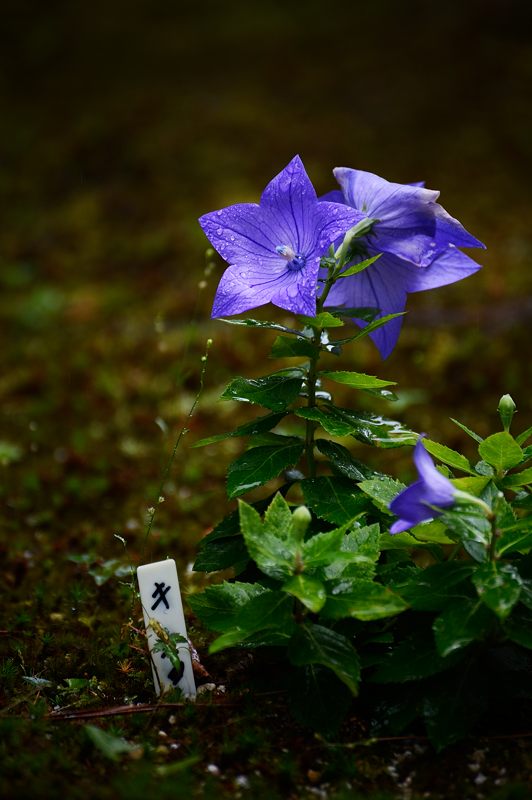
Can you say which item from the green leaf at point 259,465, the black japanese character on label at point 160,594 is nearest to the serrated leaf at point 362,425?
the green leaf at point 259,465

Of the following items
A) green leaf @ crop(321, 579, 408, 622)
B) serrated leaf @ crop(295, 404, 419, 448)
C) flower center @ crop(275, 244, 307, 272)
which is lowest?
green leaf @ crop(321, 579, 408, 622)

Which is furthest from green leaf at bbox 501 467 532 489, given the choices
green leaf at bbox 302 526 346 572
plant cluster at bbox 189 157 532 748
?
green leaf at bbox 302 526 346 572

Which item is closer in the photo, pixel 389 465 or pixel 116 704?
pixel 116 704

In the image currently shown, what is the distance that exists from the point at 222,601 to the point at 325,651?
308 mm

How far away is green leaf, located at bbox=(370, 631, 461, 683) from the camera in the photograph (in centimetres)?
186

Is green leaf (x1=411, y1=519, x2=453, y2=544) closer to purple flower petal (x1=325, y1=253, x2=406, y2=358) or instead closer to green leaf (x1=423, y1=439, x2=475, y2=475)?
green leaf (x1=423, y1=439, x2=475, y2=475)

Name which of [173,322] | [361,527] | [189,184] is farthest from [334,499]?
[189,184]

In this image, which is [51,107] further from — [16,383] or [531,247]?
[531,247]

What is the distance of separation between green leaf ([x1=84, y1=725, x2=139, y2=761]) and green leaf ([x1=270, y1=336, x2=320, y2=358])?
105 centimetres

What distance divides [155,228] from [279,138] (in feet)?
5.33

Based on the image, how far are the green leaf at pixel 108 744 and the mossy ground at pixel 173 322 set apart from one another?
16 millimetres

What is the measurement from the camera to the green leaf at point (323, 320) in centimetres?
201

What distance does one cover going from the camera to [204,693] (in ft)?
6.97

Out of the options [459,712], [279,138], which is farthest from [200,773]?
[279,138]
